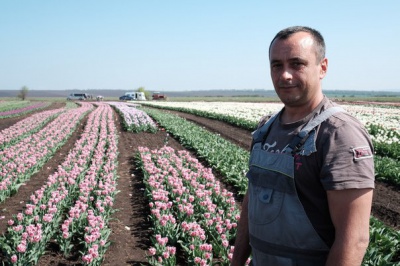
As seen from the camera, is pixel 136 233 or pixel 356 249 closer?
pixel 356 249

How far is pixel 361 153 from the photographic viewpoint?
1711mm

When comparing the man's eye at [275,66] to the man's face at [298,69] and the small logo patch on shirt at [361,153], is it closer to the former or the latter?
the man's face at [298,69]

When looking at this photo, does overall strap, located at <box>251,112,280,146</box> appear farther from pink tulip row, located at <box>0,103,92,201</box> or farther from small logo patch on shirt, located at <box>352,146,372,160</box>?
pink tulip row, located at <box>0,103,92,201</box>

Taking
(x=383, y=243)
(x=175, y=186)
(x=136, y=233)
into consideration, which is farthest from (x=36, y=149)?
(x=383, y=243)

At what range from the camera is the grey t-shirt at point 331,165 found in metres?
1.70

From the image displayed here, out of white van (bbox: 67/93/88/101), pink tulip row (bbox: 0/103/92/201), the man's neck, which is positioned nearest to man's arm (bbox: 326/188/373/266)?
the man's neck

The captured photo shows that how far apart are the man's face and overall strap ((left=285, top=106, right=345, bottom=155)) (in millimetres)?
183

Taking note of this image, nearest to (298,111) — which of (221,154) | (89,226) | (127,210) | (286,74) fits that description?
(286,74)

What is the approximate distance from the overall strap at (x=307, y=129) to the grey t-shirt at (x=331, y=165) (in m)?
0.03

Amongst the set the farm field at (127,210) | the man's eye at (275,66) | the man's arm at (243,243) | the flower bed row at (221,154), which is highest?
the man's eye at (275,66)

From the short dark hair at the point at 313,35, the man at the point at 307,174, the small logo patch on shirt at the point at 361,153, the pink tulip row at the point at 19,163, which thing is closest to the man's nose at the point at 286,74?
the man at the point at 307,174

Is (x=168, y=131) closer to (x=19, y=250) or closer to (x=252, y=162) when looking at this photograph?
(x=19, y=250)

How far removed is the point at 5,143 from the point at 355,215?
15.7 metres

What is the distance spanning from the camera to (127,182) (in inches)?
390
